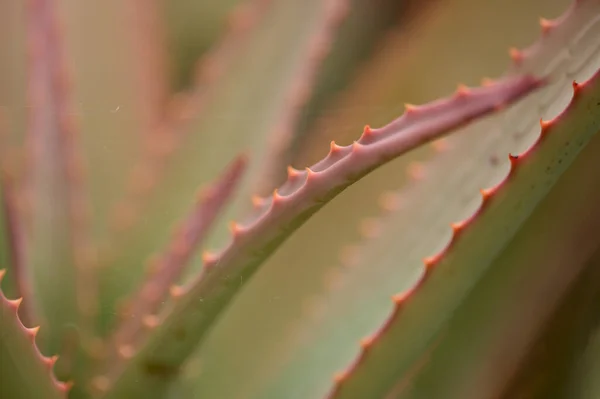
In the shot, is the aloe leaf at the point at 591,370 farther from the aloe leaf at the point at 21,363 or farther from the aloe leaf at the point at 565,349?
the aloe leaf at the point at 21,363

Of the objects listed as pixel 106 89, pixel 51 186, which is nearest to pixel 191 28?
pixel 106 89

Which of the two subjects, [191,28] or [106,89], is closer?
[106,89]

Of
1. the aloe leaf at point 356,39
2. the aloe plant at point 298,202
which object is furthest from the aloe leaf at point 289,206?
the aloe leaf at point 356,39

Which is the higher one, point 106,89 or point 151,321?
point 106,89

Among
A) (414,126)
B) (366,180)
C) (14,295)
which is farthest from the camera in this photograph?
(366,180)

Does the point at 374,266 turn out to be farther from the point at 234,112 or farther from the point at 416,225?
the point at 234,112

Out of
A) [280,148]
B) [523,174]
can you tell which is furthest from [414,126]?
[280,148]

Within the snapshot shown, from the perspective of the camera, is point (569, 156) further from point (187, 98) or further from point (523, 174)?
point (187, 98)
